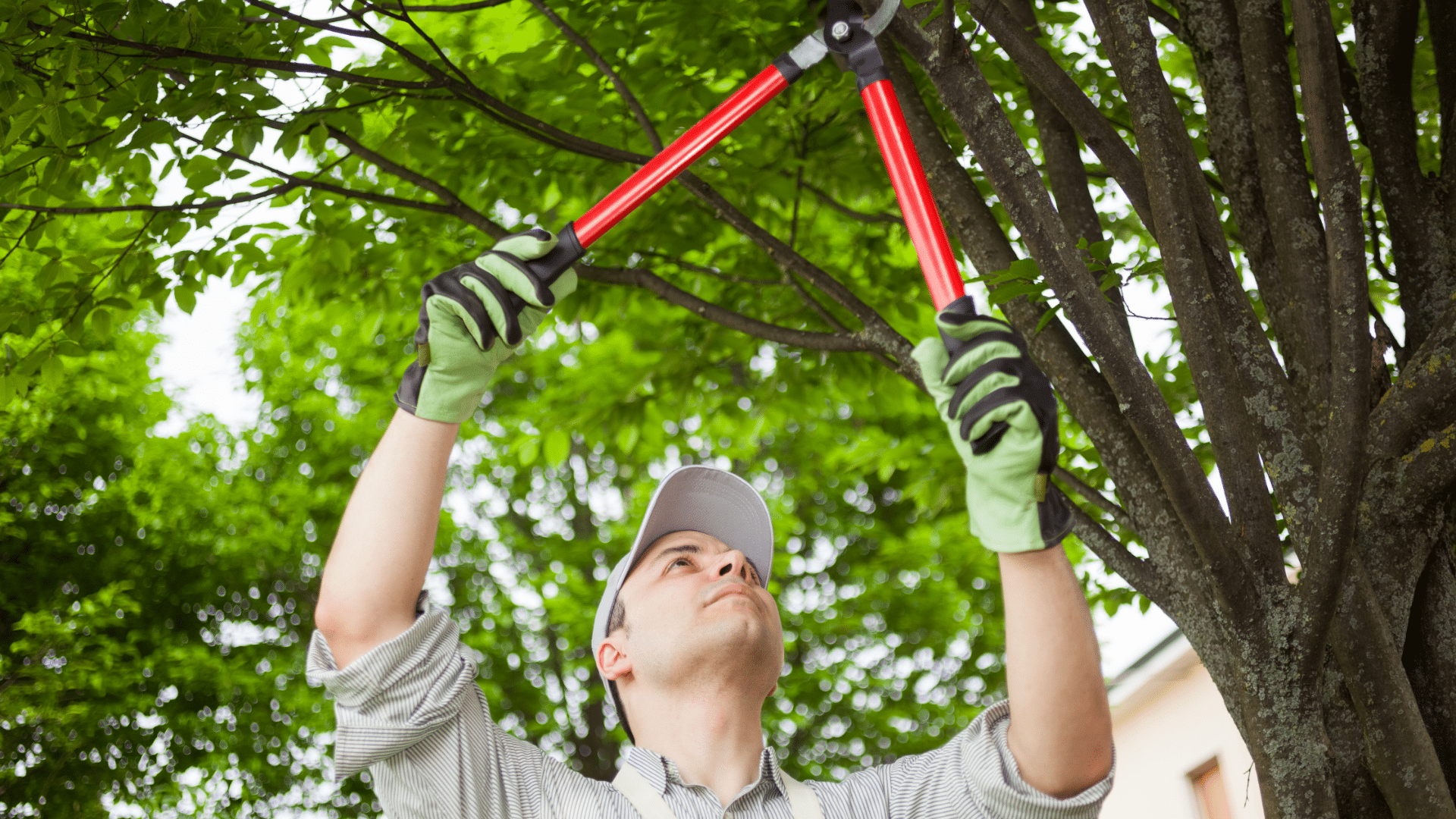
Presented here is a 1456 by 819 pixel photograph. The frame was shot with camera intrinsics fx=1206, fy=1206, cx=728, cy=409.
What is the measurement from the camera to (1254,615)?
244 centimetres

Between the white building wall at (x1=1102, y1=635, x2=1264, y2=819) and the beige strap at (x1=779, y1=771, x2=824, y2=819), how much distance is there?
7412 millimetres

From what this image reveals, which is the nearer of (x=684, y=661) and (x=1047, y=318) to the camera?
(x=684, y=661)

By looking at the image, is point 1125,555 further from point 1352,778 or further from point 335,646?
point 335,646

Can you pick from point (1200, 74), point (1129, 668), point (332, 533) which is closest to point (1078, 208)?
point (1200, 74)

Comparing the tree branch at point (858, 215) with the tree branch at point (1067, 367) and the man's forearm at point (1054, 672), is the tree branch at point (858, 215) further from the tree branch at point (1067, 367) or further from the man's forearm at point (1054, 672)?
the man's forearm at point (1054, 672)

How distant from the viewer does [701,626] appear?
2.42 meters

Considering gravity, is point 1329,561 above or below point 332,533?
below

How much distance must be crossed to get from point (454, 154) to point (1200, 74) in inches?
95.8

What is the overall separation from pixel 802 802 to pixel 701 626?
0.39 metres

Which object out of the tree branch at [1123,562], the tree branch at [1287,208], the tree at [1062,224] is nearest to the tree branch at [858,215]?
the tree at [1062,224]

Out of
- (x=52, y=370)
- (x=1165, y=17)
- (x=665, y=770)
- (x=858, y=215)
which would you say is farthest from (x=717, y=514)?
(x=52, y=370)

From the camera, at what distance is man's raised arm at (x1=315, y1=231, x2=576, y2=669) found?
1.96m

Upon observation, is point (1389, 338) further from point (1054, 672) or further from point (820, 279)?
point (1054, 672)

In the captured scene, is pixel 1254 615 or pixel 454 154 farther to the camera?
pixel 454 154
